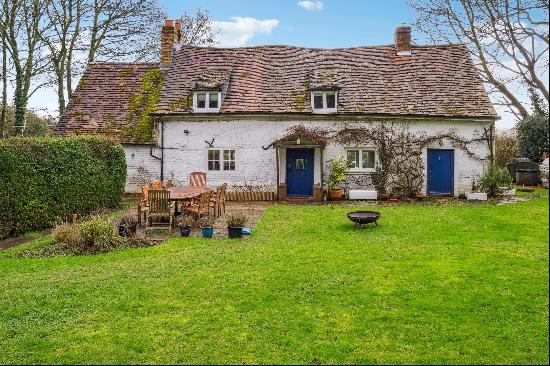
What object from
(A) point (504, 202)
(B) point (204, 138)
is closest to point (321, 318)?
(A) point (504, 202)

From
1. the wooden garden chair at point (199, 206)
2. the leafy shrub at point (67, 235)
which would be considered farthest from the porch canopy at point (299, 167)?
the leafy shrub at point (67, 235)

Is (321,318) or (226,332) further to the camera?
(321,318)

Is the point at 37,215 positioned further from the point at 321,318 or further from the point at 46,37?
the point at 46,37

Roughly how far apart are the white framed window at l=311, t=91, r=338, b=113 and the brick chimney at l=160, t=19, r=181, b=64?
889 centimetres

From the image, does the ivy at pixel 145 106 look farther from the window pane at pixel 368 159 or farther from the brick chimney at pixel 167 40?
the window pane at pixel 368 159

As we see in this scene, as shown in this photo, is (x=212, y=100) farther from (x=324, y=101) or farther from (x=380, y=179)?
(x=380, y=179)

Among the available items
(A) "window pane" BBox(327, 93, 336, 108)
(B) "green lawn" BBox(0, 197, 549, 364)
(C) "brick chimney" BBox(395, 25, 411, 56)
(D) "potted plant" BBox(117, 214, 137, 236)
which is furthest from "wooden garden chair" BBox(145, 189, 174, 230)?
(C) "brick chimney" BBox(395, 25, 411, 56)

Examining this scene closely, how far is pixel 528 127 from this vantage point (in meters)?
28.6

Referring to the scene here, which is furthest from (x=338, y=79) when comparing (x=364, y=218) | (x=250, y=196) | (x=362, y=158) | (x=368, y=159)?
(x=364, y=218)

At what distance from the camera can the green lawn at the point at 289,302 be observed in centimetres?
631

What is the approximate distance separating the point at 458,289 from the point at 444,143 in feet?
50.1

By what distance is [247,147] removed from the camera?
75.4 feet

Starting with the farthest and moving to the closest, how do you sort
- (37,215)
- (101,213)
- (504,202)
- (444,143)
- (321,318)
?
(444,143) → (504,202) → (101,213) → (37,215) → (321,318)

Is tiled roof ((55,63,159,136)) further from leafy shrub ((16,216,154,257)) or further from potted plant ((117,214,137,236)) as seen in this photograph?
leafy shrub ((16,216,154,257))
